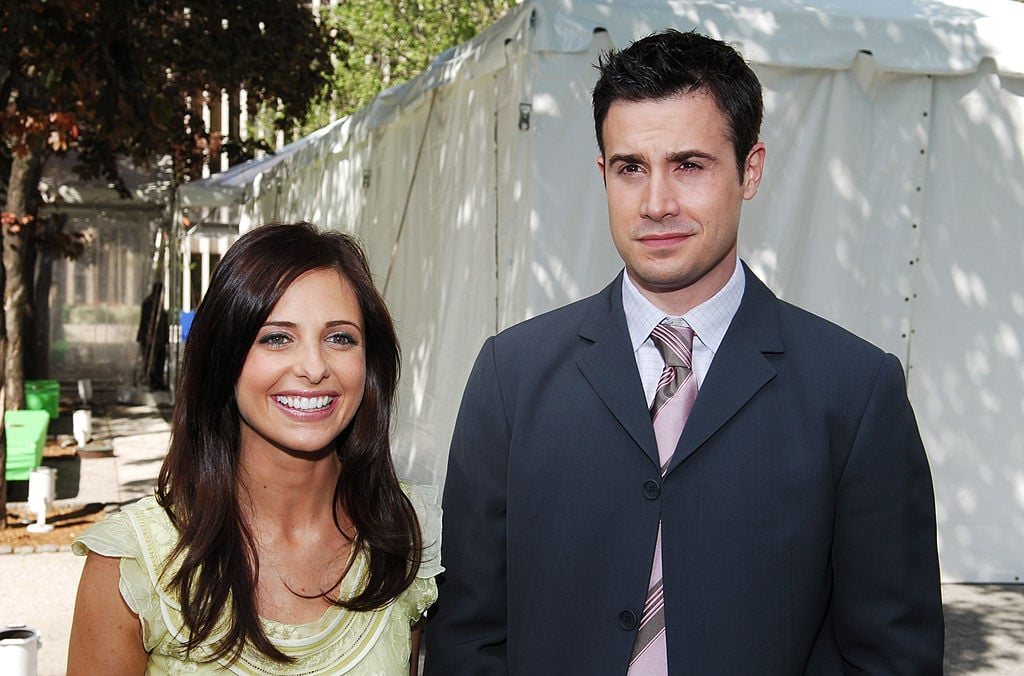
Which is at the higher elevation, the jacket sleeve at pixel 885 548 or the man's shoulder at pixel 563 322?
the man's shoulder at pixel 563 322

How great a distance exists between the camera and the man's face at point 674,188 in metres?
2.04

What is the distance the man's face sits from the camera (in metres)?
2.04

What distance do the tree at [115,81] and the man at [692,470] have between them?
20.4 ft

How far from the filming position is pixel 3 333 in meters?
8.29

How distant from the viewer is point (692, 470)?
2.01 metres

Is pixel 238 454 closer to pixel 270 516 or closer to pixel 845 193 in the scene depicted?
pixel 270 516

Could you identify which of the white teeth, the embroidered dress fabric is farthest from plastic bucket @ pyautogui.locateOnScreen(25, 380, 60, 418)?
the white teeth

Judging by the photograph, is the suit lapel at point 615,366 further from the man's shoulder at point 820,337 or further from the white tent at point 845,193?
the white tent at point 845,193

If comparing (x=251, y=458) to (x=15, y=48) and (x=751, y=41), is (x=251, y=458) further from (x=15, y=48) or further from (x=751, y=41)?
(x=15, y=48)

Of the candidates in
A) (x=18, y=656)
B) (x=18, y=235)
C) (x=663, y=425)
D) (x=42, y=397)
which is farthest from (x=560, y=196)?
(x=18, y=235)

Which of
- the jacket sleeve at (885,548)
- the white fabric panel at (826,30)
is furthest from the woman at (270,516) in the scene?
the white fabric panel at (826,30)

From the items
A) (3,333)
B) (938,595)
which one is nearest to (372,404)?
(938,595)

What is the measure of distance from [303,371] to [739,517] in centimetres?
87

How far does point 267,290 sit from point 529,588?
2.54 ft
